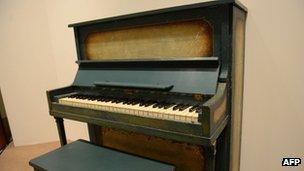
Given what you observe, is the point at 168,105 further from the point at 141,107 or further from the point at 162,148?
the point at 162,148

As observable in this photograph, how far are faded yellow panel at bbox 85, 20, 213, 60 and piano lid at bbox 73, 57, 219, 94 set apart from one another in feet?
0.26

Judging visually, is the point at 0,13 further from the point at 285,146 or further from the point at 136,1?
the point at 285,146

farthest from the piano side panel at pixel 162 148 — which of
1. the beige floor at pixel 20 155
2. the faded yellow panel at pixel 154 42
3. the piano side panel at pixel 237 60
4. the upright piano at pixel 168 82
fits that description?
the beige floor at pixel 20 155

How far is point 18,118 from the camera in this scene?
298cm

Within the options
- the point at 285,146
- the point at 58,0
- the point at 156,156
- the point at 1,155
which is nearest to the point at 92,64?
the point at 156,156

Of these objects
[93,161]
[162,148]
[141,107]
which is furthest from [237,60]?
[93,161]

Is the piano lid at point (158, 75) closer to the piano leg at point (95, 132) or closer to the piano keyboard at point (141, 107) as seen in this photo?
the piano keyboard at point (141, 107)

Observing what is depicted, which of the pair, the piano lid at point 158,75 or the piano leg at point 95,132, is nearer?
the piano lid at point 158,75

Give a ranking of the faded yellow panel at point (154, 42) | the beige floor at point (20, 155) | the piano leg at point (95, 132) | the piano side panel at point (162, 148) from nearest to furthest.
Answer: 1. the faded yellow panel at point (154, 42)
2. the piano side panel at point (162, 148)
3. the piano leg at point (95, 132)
4. the beige floor at point (20, 155)

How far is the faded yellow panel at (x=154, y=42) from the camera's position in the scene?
4.73ft

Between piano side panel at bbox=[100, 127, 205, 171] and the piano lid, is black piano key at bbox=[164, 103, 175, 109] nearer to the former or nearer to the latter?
the piano lid

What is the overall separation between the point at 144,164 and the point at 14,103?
7.70ft

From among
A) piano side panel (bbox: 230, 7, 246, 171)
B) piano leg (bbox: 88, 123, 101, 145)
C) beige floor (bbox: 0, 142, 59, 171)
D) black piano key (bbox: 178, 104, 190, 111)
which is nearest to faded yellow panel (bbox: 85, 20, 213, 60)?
piano side panel (bbox: 230, 7, 246, 171)

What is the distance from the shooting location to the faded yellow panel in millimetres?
1442
